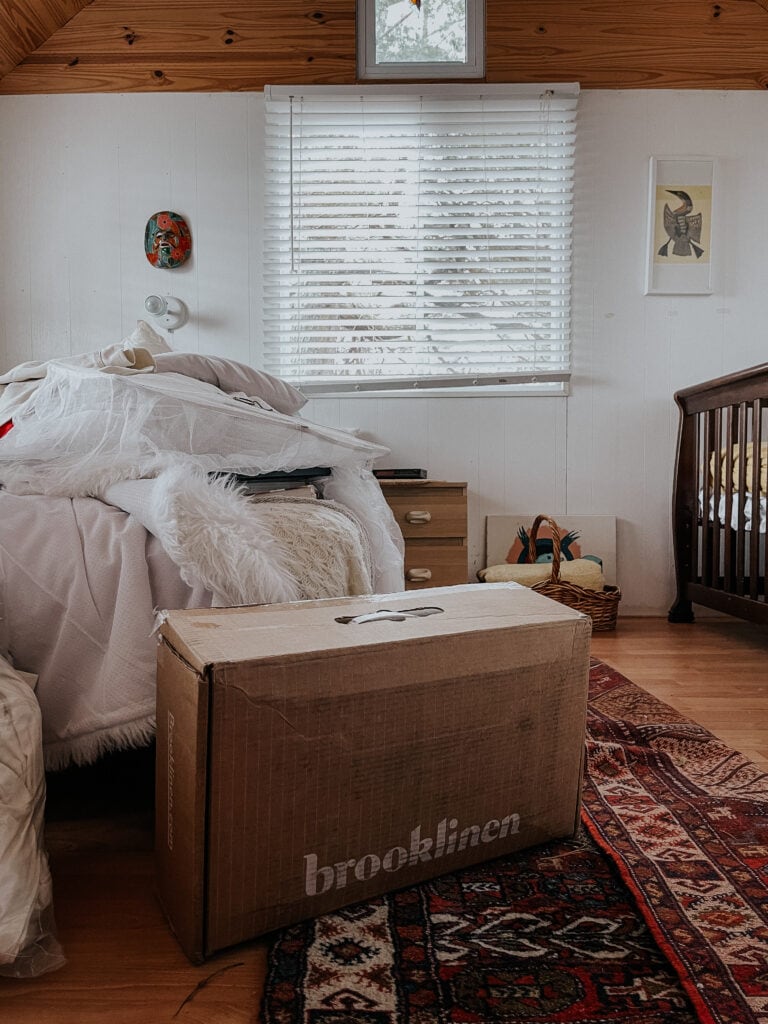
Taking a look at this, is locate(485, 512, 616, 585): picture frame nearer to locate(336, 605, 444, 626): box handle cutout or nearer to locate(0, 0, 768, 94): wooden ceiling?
locate(0, 0, 768, 94): wooden ceiling

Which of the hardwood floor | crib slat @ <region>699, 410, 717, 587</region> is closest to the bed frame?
crib slat @ <region>699, 410, 717, 587</region>

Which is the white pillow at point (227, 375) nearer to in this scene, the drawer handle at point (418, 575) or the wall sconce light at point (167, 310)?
the drawer handle at point (418, 575)

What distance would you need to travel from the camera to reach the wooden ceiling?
2.93m

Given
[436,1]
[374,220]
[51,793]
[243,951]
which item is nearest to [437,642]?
[243,951]

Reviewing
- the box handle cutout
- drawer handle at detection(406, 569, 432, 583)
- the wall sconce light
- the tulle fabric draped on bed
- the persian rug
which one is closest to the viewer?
the persian rug

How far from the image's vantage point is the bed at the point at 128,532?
1.09m

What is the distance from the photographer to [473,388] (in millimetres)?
3029

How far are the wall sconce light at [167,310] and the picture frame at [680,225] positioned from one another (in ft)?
5.64

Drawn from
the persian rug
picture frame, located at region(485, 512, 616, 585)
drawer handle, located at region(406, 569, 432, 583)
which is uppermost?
picture frame, located at region(485, 512, 616, 585)

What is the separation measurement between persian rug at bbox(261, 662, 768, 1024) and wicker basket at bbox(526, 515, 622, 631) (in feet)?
4.54

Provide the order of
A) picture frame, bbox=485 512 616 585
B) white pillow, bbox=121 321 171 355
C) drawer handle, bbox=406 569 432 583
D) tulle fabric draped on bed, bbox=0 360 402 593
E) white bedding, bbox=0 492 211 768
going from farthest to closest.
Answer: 1. picture frame, bbox=485 512 616 585
2. drawer handle, bbox=406 569 432 583
3. white pillow, bbox=121 321 171 355
4. tulle fabric draped on bed, bbox=0 360 402 593
5. white bedding, bbox=0 492 211 768

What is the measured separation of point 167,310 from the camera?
2.95 m

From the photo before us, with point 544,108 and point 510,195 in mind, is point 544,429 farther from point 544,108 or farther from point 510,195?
point 544,108

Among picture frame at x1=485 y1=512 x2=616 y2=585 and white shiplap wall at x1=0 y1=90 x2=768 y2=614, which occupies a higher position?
white shiplap wall at x1=0 y1=90 x2=768 y2=614
